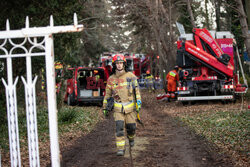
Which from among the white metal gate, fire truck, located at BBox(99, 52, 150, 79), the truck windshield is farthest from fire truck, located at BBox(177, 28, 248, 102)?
the truck windshield

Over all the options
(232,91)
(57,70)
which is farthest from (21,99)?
(232,91)

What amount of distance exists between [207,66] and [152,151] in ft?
31.0

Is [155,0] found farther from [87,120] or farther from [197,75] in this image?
[87,120]

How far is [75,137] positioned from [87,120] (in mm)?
3199

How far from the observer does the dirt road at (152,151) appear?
6.63m

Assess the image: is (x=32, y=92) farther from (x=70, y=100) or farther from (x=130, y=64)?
(x=130, y=64)

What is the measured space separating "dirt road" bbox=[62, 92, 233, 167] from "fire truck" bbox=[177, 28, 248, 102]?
5.85 m

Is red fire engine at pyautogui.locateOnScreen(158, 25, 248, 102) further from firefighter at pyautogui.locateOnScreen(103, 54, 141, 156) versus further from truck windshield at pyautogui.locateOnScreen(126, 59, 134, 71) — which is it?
truck windshield at pyautogui.locateOnScreen(126, 59, 134, 71)

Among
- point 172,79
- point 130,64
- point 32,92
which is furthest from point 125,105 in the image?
point 130,64

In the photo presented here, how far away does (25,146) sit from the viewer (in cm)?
848

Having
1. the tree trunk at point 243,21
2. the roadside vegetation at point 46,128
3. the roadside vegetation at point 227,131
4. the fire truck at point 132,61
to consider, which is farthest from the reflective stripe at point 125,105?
the fire truck at point 132,61

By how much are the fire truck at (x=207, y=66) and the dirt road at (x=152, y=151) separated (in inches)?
230

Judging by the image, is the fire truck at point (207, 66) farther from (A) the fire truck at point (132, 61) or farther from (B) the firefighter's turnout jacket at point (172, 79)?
(A) the fire truck at point (132, 61)

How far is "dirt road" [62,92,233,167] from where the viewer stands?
6.63 meters
